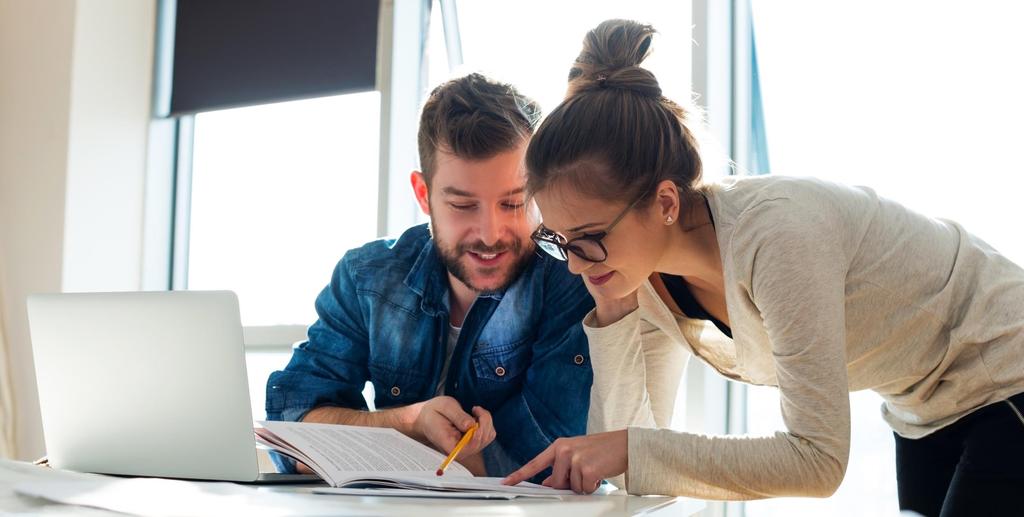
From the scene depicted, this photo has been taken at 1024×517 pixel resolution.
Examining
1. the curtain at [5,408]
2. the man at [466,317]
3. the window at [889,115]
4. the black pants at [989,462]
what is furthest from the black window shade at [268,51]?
the black pants at [989,462]

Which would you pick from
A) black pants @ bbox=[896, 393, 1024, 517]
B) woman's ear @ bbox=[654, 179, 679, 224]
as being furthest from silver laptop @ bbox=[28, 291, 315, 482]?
black pants @ bbox=[896, 393, 1024, 517]

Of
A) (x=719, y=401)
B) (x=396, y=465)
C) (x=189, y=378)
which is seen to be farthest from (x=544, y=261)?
(x=719, y=401)

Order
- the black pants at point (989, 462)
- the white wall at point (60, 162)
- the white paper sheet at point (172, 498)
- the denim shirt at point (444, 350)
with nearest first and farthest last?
the white paper sheet at point (172, 498) → the black pants at point (989, 462) → the denim shirt at point (444, 350) → the white wall at point (60, 162)

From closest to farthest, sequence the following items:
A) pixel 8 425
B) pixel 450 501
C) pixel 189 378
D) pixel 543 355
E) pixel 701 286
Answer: pixel 450 501 → pixel 189 378 → pixel 701 286 → pixel 543 355 → pixel 8 425

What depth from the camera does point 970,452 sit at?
1.30 metres

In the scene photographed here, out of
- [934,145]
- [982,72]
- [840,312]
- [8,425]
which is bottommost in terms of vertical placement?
[8,425]

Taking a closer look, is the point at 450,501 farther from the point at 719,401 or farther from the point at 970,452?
the point at 719,401

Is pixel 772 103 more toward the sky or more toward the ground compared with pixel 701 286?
more toward the sky

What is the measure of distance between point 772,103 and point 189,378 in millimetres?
1860

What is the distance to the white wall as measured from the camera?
347cm

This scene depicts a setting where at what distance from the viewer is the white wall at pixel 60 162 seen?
3469mm

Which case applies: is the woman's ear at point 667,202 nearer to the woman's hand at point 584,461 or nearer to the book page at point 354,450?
the woman's hand at point 584,461

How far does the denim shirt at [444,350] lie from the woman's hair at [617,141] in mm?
433

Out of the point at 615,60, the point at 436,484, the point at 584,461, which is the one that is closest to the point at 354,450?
the point at 436,484
